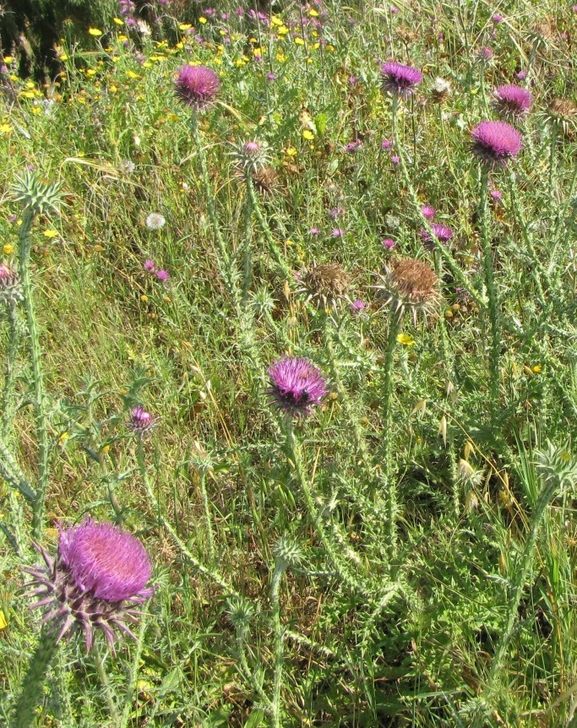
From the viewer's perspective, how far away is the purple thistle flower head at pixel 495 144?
230 cm

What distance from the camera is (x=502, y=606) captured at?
1.80 m

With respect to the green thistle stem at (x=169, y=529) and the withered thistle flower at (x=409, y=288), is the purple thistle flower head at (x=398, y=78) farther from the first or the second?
the green thistle stem at (x=169, y=529)

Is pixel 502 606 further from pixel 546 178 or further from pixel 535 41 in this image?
pixel 535 41

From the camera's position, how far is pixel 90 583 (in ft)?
3.92

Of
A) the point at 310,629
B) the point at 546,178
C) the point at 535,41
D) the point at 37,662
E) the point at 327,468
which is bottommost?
the point at 310,629

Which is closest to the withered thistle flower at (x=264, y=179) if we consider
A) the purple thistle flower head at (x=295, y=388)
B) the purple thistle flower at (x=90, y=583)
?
the purple thistle flower head at (x=295, y=388)

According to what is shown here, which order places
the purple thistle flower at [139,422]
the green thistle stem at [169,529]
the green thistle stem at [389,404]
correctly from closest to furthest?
the green thistle stem at [389,404] → the green thistle stem at [169,529] → the purple thistle flower at [139,422]

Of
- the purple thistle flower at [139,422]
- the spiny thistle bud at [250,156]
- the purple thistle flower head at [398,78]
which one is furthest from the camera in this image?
the purple thistle flower head at [398,78]

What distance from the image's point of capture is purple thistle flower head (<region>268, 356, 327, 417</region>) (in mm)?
1726

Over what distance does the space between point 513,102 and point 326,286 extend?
1467mm

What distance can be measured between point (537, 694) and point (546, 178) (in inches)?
96.6

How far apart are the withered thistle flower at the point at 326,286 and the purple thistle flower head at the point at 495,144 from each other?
0.78 meters

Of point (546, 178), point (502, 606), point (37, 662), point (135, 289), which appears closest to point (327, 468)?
point (502, 606)

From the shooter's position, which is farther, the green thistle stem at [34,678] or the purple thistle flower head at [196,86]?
the purple thistle flower head at [196,86]
